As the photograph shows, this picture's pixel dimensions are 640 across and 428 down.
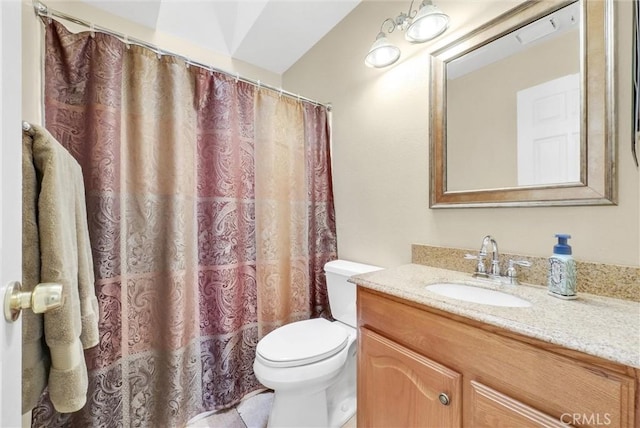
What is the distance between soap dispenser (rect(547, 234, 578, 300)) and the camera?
0.79 m

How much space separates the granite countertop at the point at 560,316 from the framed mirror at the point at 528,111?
33 cm

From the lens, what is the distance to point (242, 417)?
1.40 meters

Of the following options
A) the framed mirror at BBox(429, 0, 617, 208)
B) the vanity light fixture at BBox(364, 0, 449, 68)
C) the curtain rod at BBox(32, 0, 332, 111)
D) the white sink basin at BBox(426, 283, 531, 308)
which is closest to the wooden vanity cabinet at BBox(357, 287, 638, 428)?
the white sink basin at BBox(426, 283, 531, 308)

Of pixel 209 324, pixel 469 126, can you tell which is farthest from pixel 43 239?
pixel 469 126

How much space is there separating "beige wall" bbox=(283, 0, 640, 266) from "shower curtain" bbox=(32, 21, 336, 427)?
0.34 meters

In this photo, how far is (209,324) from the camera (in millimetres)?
1416

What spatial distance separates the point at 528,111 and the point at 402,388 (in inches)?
43.5

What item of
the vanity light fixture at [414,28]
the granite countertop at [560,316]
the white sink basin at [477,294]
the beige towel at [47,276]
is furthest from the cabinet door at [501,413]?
the vanity light fixture at [414,28]

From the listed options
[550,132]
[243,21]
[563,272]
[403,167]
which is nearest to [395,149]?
[403,167]

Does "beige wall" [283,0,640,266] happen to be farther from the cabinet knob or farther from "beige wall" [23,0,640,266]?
the cabinet knob

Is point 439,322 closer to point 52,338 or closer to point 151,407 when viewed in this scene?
point 52,338

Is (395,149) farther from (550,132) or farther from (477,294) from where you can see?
(477,294)

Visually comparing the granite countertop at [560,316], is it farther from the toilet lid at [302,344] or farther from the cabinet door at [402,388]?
the toilet lid at [302,344]

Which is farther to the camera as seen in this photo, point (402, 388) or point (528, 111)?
point (528, 111)
